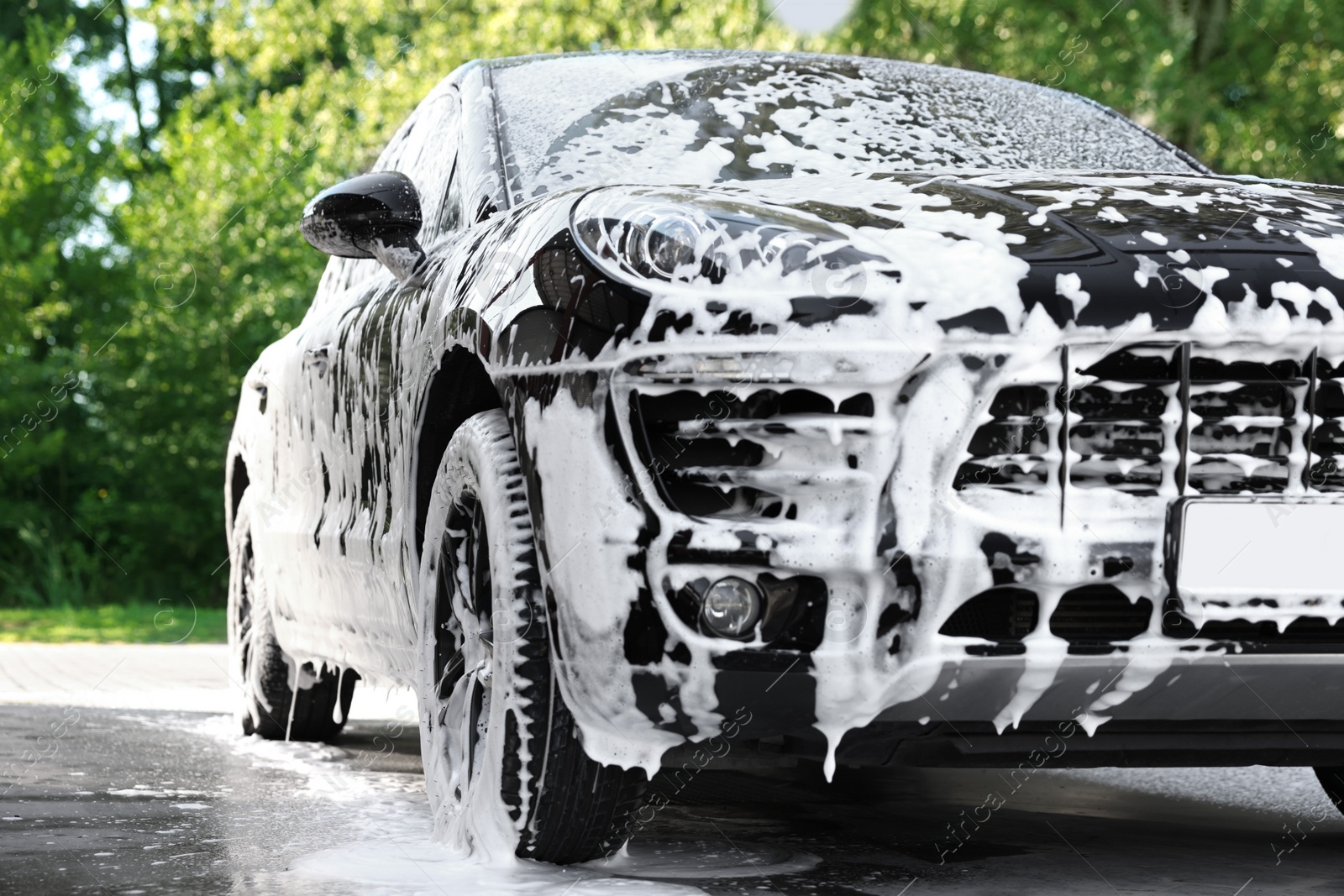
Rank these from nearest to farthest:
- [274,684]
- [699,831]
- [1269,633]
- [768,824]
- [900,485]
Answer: [900,485], [1269,633], [699,831], [768,824], [274,684]

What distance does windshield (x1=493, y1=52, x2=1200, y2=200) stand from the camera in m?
3.97

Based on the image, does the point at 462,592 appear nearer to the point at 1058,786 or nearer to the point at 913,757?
the point at 913,757

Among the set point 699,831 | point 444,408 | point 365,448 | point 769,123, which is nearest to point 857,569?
point 444,408

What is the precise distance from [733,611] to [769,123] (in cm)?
159

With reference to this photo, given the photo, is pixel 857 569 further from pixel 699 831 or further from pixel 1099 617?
pixel 699 831

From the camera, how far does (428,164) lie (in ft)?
15.0

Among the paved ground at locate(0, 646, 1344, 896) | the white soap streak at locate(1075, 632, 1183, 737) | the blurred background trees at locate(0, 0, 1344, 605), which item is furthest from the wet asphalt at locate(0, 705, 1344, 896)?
the blurred background trees at locate(0, 0, 1344, 605)

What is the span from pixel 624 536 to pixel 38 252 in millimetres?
17754

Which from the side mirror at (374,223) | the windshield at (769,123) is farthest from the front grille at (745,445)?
the side mirror at (374,223)

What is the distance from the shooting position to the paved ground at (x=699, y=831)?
3.34m

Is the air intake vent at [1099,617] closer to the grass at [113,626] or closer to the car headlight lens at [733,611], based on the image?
the car headlight lens at [733,611]

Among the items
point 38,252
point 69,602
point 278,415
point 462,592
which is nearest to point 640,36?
point 38,252

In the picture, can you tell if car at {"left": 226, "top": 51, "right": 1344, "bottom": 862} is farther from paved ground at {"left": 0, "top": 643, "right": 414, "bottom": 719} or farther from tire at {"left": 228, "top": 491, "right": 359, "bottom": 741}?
paved ground at {"left": 0, "top": 643, "right": 414, "bottom": 719}

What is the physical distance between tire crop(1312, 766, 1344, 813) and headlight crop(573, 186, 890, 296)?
221 centimetres
